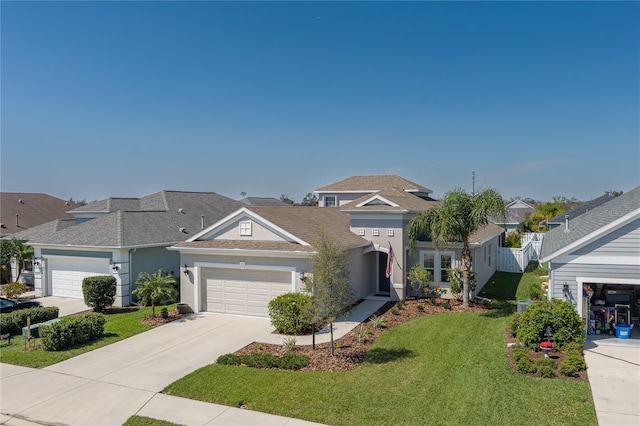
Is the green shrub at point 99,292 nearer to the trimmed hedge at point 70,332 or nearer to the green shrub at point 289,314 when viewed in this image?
the trimmed hedge at point 70,332

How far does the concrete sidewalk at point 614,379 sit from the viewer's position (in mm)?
8281

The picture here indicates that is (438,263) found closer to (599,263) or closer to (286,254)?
(286,254)

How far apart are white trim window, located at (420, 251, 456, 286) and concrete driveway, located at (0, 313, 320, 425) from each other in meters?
8.45

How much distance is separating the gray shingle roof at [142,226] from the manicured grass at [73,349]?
13.3ft

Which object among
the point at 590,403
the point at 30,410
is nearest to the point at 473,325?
the point at 590,403

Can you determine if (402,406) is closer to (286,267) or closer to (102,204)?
(286,267)

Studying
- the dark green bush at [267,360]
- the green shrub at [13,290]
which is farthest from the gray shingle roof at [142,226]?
the dark green bush at [267,360]

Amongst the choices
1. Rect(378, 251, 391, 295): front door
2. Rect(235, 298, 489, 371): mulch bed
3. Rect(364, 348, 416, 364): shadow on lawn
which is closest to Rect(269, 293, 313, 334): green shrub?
Rect(235, 298, 489, 371): mulch bed

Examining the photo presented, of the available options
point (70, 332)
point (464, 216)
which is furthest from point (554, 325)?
point (70, 332)

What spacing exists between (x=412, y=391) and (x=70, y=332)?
10641mm

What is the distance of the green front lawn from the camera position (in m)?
8.49

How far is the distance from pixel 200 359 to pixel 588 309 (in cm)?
1137

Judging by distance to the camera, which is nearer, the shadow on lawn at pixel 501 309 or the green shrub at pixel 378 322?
the green shrub at pixel 378 322

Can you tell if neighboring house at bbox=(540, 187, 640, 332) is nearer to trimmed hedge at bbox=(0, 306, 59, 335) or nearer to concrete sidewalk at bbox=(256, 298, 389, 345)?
concrete sidewalk at bbox=(256, 298, 389, 345)
